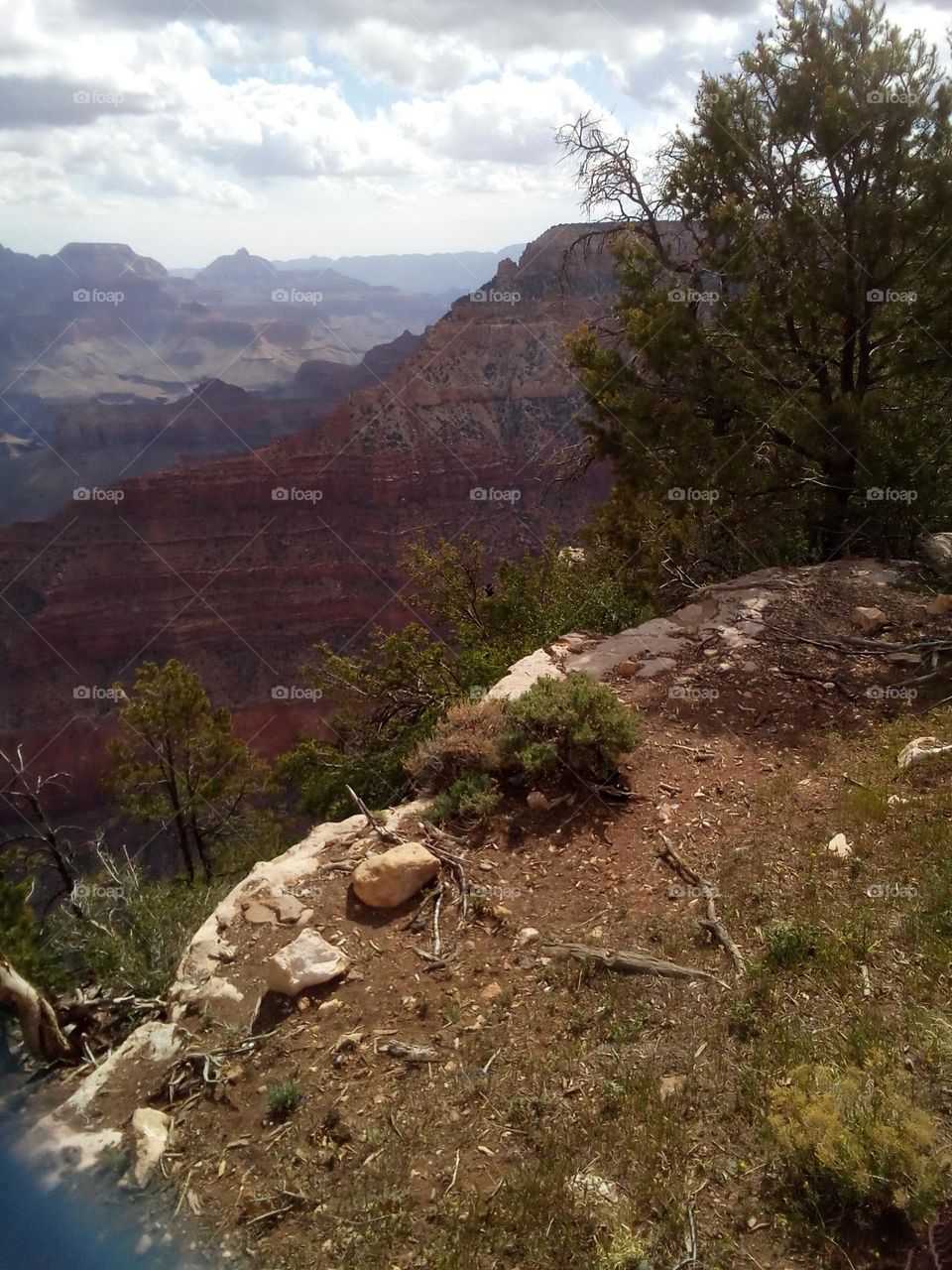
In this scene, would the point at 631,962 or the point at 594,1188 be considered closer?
the point at 594,1188

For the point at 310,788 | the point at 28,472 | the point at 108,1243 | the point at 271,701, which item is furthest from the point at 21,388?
the point at 108,1243

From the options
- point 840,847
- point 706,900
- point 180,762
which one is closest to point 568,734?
point 706,900

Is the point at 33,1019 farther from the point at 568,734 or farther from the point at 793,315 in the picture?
the point at 793,315

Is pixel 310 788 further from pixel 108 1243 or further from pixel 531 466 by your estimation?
pixel 531 466

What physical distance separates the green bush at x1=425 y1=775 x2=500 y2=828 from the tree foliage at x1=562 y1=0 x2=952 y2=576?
551 cm

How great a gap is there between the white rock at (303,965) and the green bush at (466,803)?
133 centimetres

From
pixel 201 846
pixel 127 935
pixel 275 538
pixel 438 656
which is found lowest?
pixel 201 846

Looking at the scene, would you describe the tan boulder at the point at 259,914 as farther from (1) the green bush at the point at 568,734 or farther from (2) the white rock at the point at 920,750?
(2) the white rock at the point at 920,750

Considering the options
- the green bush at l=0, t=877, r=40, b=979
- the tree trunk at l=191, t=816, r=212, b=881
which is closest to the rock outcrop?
the green bush at l=0, t=877, r=40, b=979

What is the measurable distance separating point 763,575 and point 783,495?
6.19 feet

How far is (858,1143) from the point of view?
2.45 metres

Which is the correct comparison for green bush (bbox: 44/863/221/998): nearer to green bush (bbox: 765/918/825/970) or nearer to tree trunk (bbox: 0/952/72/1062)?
tree trunk (bbox: 0/952/72/1062)

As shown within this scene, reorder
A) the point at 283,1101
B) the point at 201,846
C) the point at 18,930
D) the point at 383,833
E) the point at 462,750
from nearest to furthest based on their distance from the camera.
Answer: the point at 283,1101 → the point at 383,833 → the point at 462,750 → the point at 18,930 → the point at 201,846

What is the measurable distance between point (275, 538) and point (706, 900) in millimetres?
38608
